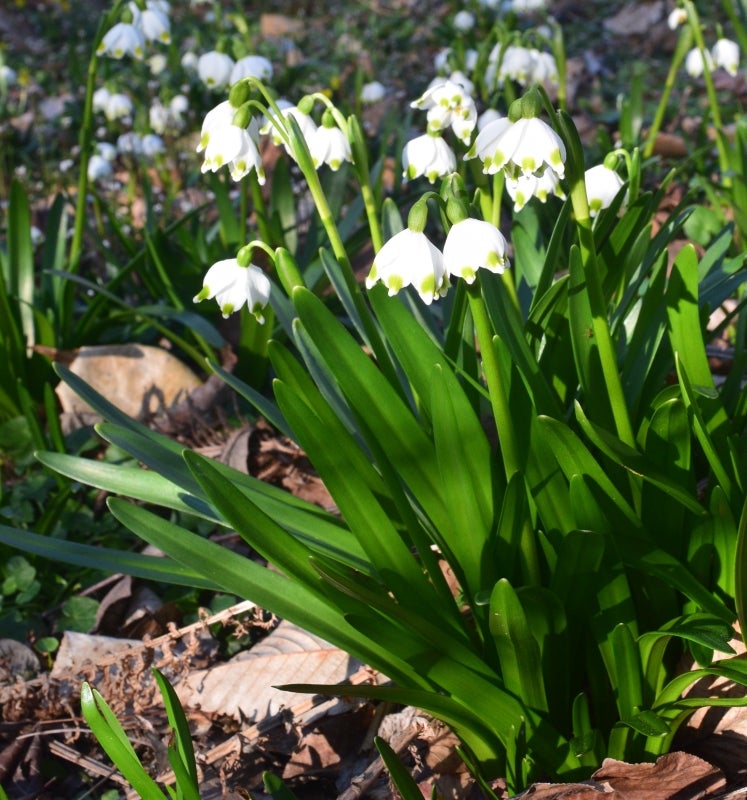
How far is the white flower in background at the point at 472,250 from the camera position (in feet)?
3.91

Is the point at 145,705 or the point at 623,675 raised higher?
the point at 623,675

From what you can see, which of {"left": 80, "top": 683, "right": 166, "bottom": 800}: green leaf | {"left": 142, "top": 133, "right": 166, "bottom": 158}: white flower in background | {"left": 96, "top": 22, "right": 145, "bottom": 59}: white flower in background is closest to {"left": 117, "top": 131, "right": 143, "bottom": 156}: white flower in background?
{"left": 142, "top": 133, "right": 166, "bottom": 158}: white flower in background

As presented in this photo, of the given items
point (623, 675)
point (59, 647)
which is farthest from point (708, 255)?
point (59, 647)

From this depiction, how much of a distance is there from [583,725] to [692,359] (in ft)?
2.06

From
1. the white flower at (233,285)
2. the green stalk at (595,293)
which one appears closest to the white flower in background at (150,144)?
the white flower at (233,285)

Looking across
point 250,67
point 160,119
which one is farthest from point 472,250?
point 160,119

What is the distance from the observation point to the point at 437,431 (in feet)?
4.33

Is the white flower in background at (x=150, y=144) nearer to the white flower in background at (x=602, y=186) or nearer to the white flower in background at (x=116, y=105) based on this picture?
the white flower in background at (x=116, y=105)

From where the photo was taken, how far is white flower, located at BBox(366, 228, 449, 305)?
4.03 ft

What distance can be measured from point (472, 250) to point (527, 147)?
165mm

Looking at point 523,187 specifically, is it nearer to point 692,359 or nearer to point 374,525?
point 692,359

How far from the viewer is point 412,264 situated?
1230 millimetres

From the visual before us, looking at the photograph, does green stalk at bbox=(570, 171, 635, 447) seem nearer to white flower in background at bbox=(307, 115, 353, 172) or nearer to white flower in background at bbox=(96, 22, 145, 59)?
white flower in background at bbox=(307, 115, 353, 172)

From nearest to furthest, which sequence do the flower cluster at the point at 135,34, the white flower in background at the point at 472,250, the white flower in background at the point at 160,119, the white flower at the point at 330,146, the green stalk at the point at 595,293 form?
the white flower in background at the point at 472,250 → the green stalk at the point at 595,293 → the white flower at the point at 330,146 → the flower cluster at the point at 135,34 → the white flower in background at the point at 160,119
